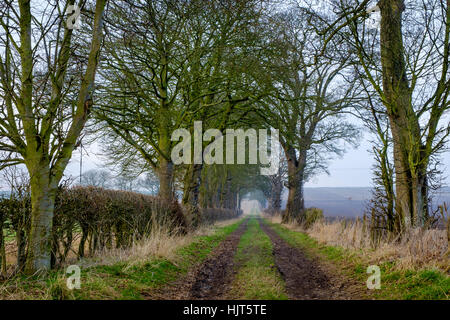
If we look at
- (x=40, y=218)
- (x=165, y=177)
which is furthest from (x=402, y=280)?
(x=165, y=177)

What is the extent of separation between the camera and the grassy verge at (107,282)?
4031 millimetres

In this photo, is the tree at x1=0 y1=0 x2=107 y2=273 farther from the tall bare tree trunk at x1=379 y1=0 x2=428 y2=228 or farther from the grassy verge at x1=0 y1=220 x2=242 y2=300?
the tall bare tree trunk at x1=379 y1=0 x2=428 y2=228

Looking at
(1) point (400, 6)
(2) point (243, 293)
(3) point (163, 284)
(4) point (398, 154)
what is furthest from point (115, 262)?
(1) point (400, 6)

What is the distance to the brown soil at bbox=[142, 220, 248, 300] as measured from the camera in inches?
201

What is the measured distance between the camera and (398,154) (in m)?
8.27

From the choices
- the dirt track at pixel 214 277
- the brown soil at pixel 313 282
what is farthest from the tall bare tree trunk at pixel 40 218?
the brown soil at pixel 313 282

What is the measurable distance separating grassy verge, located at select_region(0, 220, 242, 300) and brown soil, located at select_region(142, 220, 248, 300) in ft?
0.72

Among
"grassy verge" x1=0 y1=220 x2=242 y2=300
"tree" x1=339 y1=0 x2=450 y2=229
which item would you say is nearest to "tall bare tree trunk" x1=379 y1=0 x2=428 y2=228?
"tree" x1=339 y1=0 x2=450 y2=229

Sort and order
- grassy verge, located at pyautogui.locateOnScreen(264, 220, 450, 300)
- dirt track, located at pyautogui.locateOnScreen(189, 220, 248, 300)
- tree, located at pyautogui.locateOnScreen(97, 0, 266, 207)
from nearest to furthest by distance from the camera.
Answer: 1. grassy verge, located at pyautogui.locateOnScreen(264, 220, 450, 300)
2. dirt track, located at pyautogui.locateOnScreen(189, 220, 248, 300)
3. tree, located at pyautogui.locateOnScreen(97, 0, 266, 207)

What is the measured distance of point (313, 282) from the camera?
6.12m

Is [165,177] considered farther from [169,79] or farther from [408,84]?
[408,84]

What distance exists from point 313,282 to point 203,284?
Answer: 2213mm

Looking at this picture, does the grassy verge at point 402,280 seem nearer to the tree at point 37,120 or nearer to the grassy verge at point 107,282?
the grassy verge at point 107,282
